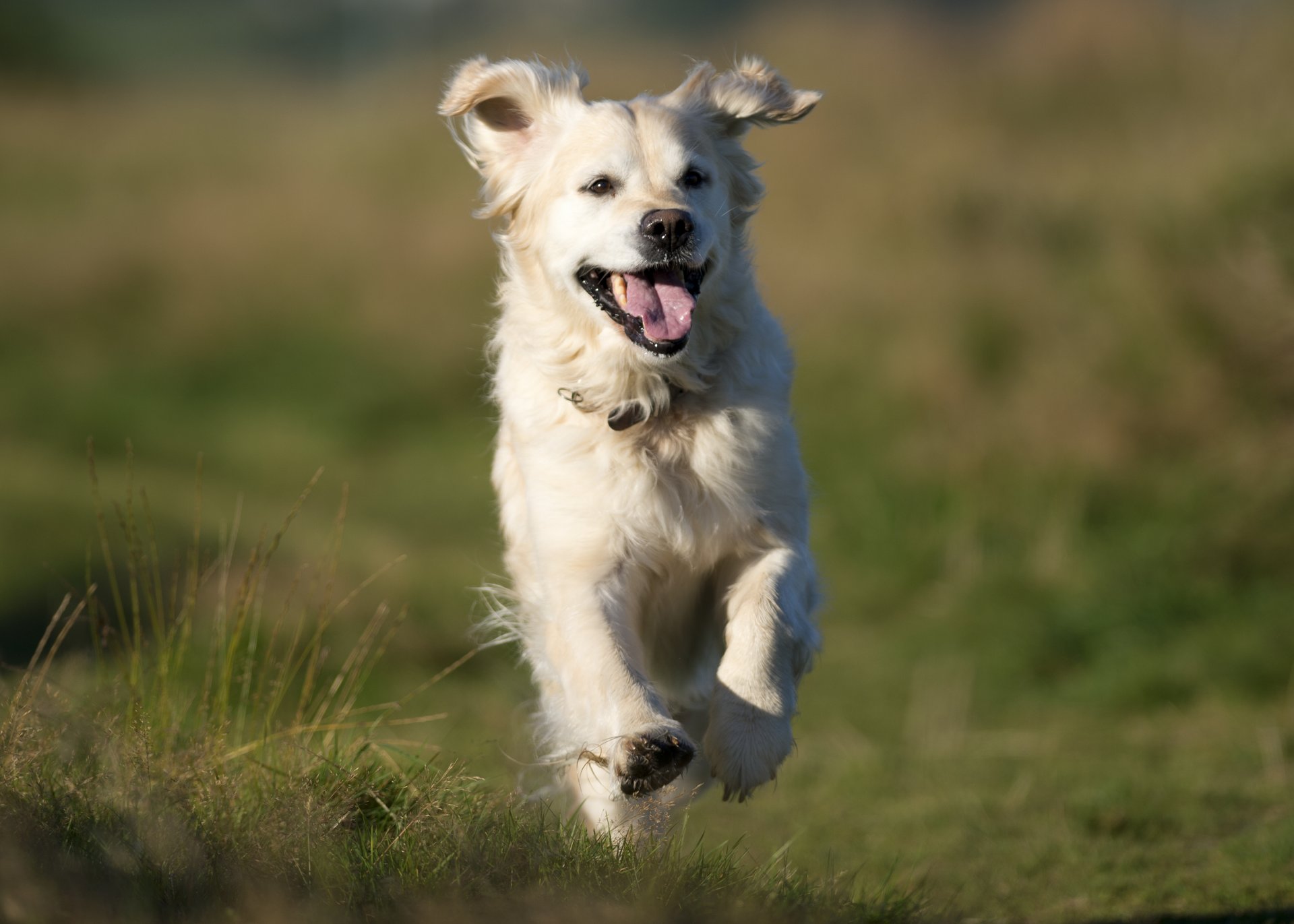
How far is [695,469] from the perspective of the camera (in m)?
4.34

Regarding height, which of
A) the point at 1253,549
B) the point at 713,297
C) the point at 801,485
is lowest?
the point at 1253,549

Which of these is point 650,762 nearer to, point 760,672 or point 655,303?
point 760,672

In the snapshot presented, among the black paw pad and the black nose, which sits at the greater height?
the black nose

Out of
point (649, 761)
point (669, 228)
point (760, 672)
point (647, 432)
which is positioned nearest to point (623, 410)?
point (647, 432)

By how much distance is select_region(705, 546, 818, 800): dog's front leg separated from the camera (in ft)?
12.6

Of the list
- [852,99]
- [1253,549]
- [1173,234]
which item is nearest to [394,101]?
[852,99]

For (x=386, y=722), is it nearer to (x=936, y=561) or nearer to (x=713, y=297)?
(x=713, y=297)

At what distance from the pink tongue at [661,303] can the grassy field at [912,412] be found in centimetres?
114

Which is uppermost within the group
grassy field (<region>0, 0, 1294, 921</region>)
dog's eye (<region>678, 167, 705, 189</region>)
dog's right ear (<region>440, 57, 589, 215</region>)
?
dog's right ear (<region>440, 57, 589, 215</region>)

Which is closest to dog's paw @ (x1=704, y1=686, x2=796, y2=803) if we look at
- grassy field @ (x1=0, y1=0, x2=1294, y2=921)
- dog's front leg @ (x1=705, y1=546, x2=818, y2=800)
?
dog's front leg @ (x1=705, y1=546, x2=818, y2=800)

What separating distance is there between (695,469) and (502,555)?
1079 mm

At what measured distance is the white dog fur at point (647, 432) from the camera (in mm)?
4066

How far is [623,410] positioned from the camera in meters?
4.38

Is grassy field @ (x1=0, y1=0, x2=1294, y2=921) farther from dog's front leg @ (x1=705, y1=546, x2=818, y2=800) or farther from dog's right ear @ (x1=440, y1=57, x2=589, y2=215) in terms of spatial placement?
dog's right ear @ (x1=440, y1=57, x2=589, y2=215)
